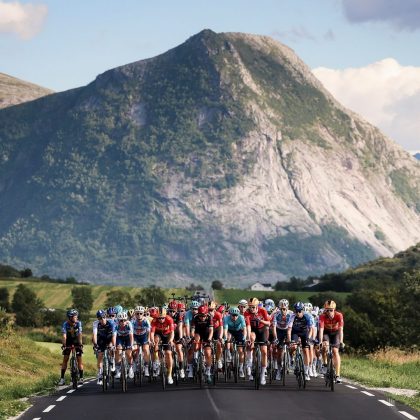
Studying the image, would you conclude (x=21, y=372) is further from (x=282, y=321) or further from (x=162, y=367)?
(x=282, y=321)

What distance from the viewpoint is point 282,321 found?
108 feet

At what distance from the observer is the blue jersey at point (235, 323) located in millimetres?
32844

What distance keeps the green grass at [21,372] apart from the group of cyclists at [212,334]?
68.2 inches

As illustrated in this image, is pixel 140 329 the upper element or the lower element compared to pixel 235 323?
lower

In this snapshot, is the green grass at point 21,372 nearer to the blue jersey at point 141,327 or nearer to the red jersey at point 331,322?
the blue jersey at point 141,327

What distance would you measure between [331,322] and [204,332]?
3460mm

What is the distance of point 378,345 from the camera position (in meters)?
72.6

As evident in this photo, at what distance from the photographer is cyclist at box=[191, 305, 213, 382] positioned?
31.7 metres

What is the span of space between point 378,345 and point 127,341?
42.9 metres

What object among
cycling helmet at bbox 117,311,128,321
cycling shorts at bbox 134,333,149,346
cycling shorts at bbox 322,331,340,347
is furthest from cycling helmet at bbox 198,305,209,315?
cycling shorts at bbox 322,331,340,347

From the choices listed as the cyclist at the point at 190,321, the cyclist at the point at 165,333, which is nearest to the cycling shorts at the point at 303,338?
the cyclist at the point at 190,321

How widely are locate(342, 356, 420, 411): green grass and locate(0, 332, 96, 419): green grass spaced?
30.1 feet

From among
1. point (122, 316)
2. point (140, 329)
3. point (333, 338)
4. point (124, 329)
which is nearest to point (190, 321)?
point (140, 329)

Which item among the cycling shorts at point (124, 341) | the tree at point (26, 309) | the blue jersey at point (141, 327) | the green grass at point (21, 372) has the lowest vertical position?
the green grass at point (21, 372)
